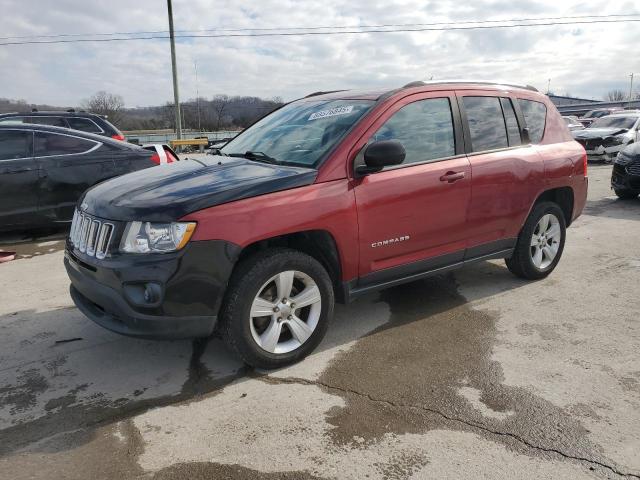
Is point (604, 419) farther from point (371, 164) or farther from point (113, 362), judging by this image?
point (113, 362)

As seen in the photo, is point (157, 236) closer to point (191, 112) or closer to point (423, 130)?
point (423, 130)

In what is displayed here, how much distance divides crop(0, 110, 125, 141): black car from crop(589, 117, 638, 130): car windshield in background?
14745 millimetres

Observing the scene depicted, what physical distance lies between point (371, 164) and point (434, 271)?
1.15 m

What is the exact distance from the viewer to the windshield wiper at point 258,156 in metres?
3.71

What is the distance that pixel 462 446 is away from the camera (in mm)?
2521

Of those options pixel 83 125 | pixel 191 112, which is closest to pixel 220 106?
pixel 191 112

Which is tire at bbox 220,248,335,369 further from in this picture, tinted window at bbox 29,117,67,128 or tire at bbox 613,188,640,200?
tinted window at bbox 29,117,67,128

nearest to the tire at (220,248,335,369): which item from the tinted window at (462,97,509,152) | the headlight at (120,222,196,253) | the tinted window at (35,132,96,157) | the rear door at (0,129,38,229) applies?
the headlight at (120,222,196,253)

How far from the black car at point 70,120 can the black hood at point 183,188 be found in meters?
7.71

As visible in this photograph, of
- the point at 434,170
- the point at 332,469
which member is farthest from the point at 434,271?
the point at 332,469

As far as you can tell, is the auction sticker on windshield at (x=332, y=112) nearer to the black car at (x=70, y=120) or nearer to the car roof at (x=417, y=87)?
the car roof at (x=417, y=87)

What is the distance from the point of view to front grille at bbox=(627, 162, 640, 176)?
9.04 meters

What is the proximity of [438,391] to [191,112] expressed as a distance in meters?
36.4

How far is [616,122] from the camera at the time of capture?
1630 centimetres
